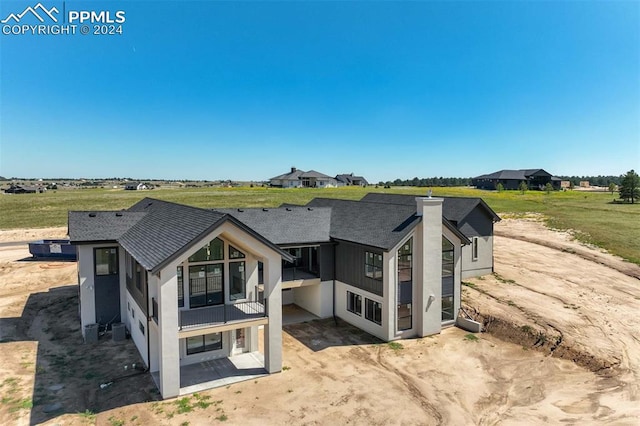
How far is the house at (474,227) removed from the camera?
29.7m

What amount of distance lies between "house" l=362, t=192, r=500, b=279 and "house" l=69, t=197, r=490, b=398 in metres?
7.29

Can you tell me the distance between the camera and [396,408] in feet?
46.8

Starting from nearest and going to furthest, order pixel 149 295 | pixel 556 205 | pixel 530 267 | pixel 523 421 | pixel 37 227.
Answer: pixel 523 421 < pixel 149 295 < pixel 530 267 < pixel 37 227 < pixel 556 205

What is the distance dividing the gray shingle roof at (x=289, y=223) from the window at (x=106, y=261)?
5.90 meters

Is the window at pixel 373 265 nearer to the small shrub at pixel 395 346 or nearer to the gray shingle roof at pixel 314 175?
the small shrub at pixel 395 346

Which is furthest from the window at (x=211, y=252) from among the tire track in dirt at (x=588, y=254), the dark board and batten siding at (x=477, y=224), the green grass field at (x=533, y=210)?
the green grass field at (x=533, y=210)

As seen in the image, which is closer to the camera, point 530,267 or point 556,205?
point 530,267

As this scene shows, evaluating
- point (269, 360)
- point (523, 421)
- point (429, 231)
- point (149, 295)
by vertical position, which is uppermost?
point (429, 231)

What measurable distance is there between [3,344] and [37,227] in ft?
134

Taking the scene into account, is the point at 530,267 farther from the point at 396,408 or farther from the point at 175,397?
the point at 175,397

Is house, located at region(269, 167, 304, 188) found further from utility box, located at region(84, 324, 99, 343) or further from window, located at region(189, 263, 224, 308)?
window, located at region(189, 263, 224, 308)

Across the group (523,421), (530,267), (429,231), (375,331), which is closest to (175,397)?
(375,331)

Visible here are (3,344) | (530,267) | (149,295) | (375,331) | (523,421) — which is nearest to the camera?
(523,421)

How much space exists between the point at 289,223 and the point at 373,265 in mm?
6003
